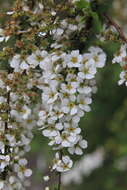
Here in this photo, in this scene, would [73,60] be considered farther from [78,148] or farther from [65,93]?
[78,148]

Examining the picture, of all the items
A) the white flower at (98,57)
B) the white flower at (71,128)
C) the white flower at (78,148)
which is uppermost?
the white flower at (98,57)

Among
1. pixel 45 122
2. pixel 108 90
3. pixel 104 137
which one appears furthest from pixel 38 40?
pixel 104 137

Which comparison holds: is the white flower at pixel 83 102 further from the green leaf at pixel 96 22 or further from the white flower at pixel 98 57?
the green leaf at pixel 96 22

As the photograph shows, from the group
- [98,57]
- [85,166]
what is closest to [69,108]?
[98,57]

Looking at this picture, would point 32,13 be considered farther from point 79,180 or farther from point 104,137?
point 79,180

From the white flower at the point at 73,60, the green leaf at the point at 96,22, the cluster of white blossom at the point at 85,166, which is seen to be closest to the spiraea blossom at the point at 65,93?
the white flower at the point at 73,60

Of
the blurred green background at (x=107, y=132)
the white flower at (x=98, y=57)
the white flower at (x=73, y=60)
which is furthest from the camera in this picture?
the blurred green background at (x=107, y=132)
